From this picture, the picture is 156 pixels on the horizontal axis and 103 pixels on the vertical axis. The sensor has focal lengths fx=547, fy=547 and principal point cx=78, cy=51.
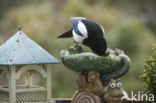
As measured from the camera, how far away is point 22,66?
626 centimetres

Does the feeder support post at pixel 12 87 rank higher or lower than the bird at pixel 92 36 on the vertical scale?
lower

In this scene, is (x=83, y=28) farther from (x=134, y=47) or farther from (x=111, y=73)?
(x=134, y=47)

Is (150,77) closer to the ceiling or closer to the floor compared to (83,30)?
Result: closer to the floor

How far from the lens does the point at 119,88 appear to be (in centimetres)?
607

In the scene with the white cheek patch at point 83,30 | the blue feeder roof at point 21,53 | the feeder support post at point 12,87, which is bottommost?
the feeder support post at point 12,87

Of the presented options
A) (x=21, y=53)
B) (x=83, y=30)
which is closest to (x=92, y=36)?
(x=83, y=30)

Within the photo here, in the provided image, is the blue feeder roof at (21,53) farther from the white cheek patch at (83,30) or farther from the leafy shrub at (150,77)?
the leafy shrub at (150,77)

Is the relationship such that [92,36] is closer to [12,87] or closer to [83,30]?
[83,30]

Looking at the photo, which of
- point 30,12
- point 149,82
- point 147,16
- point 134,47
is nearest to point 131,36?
point 134,47

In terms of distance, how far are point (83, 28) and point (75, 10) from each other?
19.7 feet

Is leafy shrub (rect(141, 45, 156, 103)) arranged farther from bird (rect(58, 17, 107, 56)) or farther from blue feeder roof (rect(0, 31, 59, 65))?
blue feeder roof (rect(0, 31, 59, 65))

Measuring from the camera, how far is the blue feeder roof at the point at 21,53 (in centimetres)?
617

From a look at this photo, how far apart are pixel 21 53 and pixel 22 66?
15cm

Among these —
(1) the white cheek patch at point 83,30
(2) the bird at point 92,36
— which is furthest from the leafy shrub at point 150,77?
(1) the white cheek patch at point 83,30
